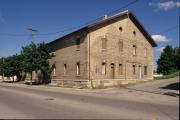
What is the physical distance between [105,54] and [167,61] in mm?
45469

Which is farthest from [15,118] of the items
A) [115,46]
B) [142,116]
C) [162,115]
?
[115,46]

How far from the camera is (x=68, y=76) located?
1527 inches

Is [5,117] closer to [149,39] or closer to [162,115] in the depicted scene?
[162,115]

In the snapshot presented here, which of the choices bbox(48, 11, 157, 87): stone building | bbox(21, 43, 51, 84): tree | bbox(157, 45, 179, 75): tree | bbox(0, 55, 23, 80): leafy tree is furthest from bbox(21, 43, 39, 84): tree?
bbox(157, 45, 179, 75): tree

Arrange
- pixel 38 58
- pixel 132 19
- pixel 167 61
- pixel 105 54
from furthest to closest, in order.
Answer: pixel 167 61 < pixel 38 58 < pixel 132 19 < pixel 105 54

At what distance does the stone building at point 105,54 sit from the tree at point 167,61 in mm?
35725

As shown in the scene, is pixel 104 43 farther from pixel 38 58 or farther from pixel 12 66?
pixel 12 66

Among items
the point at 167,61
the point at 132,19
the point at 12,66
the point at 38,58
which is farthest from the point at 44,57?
the point at 167,61

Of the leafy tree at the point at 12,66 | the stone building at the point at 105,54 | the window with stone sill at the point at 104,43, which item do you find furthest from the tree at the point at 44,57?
the leafy tree at the point at 12,66

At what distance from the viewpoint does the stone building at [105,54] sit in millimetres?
35000

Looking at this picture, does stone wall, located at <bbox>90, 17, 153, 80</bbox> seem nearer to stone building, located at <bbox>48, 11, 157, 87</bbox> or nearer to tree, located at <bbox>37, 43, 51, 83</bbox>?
stone building, located at <bbox>48, 11, 157, 87</bbox>

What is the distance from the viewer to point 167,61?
78.0 m

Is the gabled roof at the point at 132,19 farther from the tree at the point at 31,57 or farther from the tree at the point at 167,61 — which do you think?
the tree at the point at 167,61

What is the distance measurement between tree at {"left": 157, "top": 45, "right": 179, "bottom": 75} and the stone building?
3572 cm
